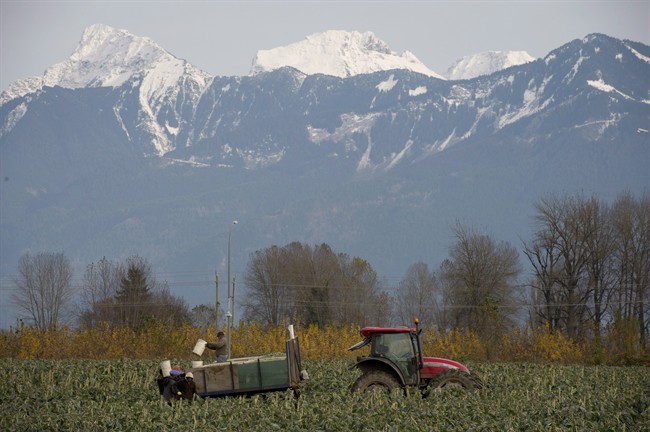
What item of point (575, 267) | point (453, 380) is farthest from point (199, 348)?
point (575, 267)

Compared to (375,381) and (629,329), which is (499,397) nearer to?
(375,381)

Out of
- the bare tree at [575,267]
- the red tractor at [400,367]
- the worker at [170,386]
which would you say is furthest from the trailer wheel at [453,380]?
the bare tree at [575,267]

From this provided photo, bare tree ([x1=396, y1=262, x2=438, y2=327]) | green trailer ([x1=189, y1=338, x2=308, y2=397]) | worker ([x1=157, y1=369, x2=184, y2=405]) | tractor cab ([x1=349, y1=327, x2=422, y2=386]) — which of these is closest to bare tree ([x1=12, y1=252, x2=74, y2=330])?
bare tree ([x1=396, y1=262, x2=438, y2=327])

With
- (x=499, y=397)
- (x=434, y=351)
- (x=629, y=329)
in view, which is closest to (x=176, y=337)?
(x=434, y=351)

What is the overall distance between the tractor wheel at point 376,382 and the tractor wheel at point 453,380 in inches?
43.9

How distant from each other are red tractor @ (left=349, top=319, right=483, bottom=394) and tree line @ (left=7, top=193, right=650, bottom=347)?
32.1 meters

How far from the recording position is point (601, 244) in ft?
285

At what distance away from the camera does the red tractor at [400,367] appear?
32.2 metres

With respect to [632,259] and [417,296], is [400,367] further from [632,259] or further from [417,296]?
[417,296]

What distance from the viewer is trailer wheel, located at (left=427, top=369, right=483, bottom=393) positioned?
32.0m

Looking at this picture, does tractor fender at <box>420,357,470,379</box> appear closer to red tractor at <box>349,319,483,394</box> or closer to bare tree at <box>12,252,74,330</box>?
red tractor at <box>349,319,483,394</box>

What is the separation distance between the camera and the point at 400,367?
32.5m

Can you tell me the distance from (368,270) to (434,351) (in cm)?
6746

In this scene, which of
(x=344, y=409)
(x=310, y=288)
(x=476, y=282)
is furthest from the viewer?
(x=310, y=288)
